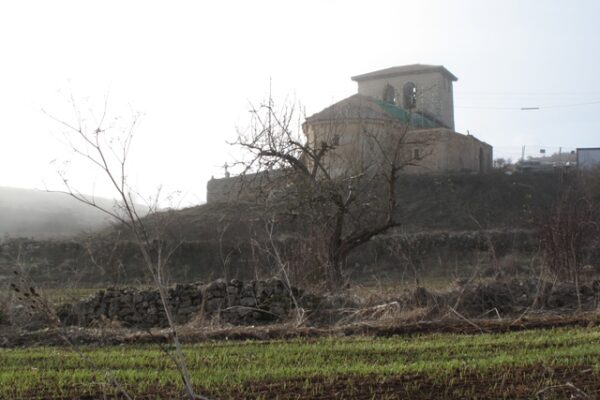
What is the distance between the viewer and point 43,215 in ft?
165

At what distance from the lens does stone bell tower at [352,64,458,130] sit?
197ft

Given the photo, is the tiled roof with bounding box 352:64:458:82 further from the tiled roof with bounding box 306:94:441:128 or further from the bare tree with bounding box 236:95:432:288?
the bare tree with bounding box 236:95:432:288

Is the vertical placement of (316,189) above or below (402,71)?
below

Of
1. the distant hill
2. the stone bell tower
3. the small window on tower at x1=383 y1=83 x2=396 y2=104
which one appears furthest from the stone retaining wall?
the small window on tower at x1=383 y1=83 x2=396 y2=104

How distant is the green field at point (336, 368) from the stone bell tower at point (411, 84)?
1950 inches

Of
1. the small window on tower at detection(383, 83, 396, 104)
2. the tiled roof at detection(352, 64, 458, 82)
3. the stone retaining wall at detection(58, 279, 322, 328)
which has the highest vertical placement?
the tiled roof at detection(352, 64, 458, 82)

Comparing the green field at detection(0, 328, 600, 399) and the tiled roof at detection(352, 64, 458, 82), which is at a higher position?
the tiled roof at detection(352, 64, 458, 82)

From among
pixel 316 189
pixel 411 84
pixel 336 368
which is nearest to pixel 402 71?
pixel 411 84

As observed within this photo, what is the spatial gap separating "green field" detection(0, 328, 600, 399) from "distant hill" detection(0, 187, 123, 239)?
122 feet

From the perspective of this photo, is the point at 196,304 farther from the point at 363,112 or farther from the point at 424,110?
the point at 424,110

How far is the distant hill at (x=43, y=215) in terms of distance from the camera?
47.4 metres

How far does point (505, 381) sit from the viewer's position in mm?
7594

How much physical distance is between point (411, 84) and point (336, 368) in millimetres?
54124

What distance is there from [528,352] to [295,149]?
41.6ft
